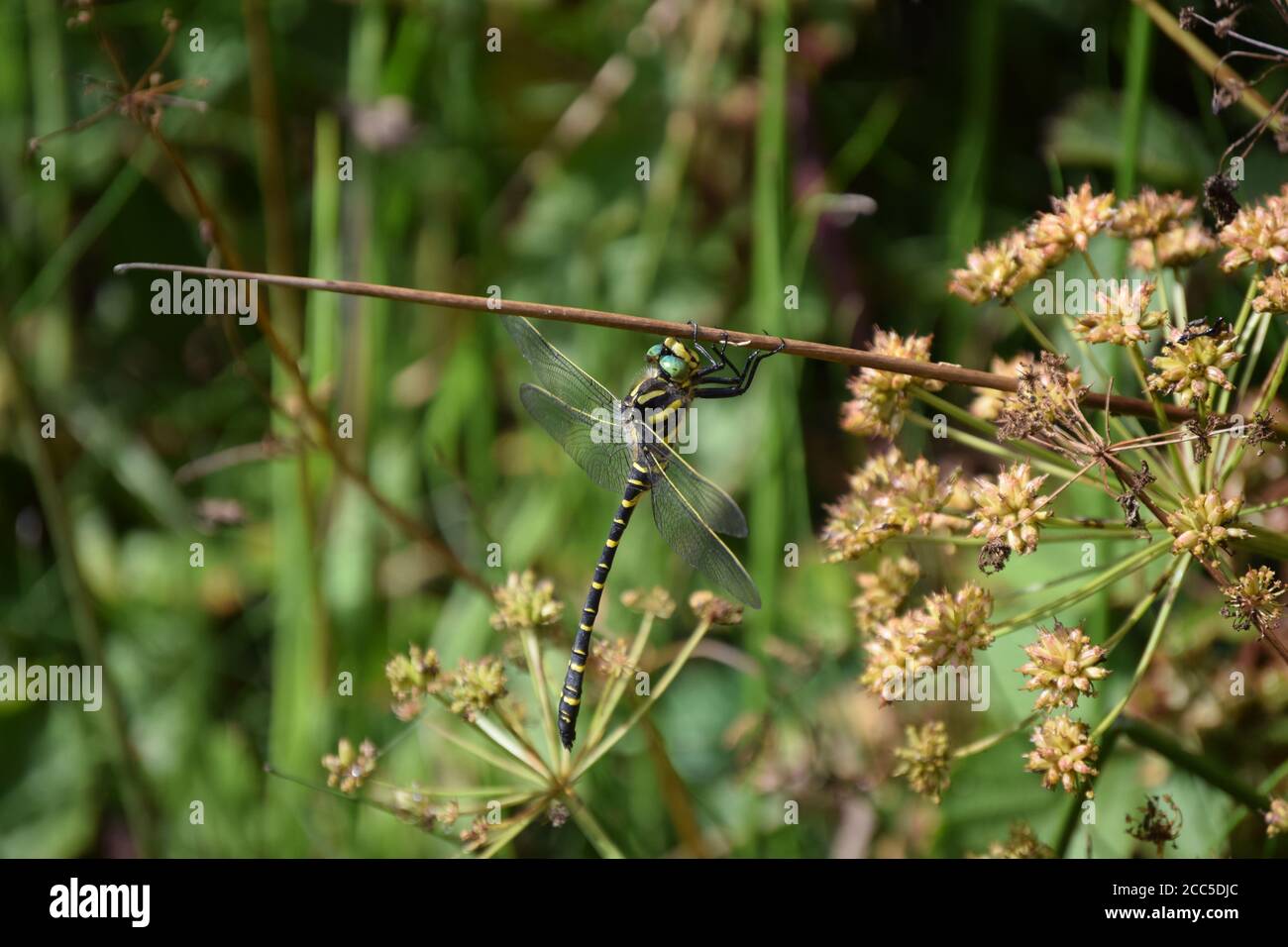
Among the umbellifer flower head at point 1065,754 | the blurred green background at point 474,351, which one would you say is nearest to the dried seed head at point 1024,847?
the umbellifer flower head at point 1065,754

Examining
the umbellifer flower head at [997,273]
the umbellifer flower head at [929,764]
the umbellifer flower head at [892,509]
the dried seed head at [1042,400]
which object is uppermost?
the umbellifer flower head at [997,273]

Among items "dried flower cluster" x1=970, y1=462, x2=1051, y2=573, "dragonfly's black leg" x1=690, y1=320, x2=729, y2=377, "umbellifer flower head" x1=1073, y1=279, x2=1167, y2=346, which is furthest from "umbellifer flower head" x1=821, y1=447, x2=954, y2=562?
"dragonfly's black leg" x1=690, y1=320, x2=729, y2=377

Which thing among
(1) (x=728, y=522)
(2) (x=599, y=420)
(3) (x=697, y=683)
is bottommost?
(3) (x=697, y=683)

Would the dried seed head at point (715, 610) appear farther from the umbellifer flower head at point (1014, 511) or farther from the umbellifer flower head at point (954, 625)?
the umbellifer flower head at point (1014, 511)

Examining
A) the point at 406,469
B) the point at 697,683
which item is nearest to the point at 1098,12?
the point at 697,683

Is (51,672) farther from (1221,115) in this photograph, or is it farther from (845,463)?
(1221,115)
